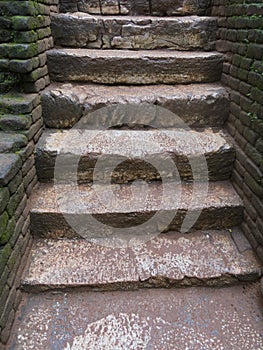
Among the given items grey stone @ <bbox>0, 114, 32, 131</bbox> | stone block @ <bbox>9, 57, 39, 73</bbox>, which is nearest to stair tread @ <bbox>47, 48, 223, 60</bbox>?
stone block @ <bbox>9, 57, 39, 73</bbox>

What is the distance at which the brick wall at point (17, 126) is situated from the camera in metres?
1.49

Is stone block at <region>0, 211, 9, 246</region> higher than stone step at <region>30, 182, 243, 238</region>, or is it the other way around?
stone block at <region>0, 211, 9, 246</region>

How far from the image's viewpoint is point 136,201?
1.96 metres

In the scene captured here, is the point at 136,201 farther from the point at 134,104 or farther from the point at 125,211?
the point at 134,104

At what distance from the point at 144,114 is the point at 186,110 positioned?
0.34 meters

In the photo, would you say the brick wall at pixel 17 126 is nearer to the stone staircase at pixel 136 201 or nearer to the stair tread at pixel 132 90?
the stone staircase at pixel 136 201

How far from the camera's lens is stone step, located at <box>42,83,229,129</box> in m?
2.17

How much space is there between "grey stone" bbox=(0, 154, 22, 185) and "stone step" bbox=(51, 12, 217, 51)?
4.53 ft

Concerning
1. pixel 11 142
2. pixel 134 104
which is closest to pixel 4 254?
pixel 11 142

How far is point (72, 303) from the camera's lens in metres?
1.65

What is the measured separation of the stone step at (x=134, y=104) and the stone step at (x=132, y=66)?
103 mm

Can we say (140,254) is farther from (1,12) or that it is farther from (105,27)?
(105,27)

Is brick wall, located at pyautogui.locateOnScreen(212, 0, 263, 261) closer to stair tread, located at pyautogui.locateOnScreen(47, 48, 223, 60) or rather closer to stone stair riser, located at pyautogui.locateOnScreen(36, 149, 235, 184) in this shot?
stone stair riser, located at pyautogui.locateOnScreen(36, 149, 235, 184)

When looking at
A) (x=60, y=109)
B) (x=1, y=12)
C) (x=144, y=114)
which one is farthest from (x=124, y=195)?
(x=1, y=12)
